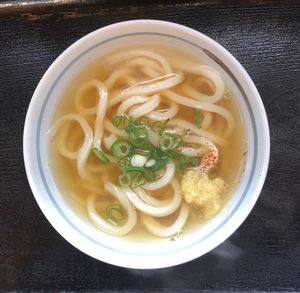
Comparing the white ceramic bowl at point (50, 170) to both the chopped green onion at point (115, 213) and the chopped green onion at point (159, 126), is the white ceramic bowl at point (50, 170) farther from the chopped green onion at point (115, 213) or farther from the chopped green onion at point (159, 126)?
the chopped green onion at point (159, 126)

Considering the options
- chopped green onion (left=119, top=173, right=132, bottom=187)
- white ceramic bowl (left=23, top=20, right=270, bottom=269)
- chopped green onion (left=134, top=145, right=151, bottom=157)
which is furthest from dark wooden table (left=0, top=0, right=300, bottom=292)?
chopped green onion (left=134, top=145, right=151, bottom=157)

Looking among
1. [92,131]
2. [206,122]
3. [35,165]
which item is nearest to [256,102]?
[206,122]

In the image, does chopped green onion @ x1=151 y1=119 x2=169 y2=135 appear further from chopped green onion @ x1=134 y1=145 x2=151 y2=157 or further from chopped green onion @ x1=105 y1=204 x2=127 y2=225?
chopped green onion @ x1=105 y1=204 x2=127 y2=225

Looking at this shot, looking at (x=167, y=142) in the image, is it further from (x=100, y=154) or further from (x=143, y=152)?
(x=100, y=154)

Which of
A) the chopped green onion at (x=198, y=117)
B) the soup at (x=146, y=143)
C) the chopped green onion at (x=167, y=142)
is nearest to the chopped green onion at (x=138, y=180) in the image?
the soup at (x=146, y=143)

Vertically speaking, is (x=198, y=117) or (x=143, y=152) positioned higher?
(x=198, y=117)

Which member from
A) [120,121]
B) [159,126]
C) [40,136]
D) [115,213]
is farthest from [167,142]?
[40,136]
